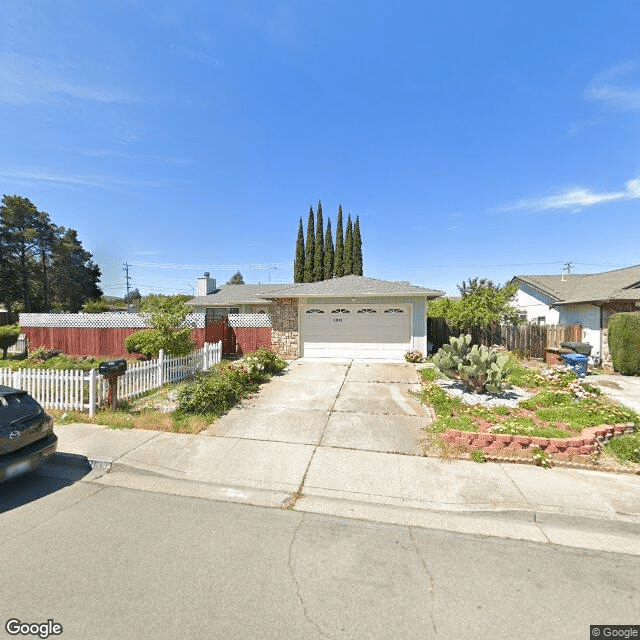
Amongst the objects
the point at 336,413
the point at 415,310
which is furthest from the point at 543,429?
the point at 415,310

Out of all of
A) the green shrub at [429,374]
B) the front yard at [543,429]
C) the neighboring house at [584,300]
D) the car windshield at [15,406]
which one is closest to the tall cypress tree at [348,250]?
the neighboring house at [584,300]

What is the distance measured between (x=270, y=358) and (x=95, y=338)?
9611mm

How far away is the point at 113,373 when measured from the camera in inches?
255

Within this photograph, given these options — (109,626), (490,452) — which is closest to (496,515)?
(490,452)

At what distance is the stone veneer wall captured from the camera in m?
13.0

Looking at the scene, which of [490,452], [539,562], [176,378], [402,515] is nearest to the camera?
[539,562]

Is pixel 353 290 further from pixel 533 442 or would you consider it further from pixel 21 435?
pixel 21 435

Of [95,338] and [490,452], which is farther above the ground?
[95,338]

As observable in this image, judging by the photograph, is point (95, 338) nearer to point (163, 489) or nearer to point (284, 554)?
point (163, 489)

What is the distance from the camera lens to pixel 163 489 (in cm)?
409

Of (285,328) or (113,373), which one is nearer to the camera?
(113,373)

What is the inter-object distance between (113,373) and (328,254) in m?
29.1

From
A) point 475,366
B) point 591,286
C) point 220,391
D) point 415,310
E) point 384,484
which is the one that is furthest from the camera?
point 591,286

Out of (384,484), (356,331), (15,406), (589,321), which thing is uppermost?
(589,321)
